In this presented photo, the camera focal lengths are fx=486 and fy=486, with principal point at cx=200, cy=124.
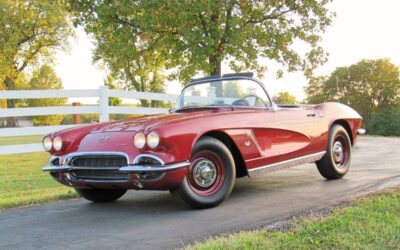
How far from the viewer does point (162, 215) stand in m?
4.92

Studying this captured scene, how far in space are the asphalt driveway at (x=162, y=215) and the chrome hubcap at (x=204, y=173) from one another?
295mm

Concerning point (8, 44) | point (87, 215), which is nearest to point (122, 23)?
point (87, 215)

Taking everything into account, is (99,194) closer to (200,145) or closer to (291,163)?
(200,145)

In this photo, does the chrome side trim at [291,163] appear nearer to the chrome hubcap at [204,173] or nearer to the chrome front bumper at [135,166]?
the chrome hubcap at [204,173]

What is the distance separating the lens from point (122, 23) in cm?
1488

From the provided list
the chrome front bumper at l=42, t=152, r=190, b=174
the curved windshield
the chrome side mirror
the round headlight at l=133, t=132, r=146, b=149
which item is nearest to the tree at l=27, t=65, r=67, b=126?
the curved windshield

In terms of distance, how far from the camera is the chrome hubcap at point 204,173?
5008mm

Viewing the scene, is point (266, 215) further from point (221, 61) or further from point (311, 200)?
point (221, 61)

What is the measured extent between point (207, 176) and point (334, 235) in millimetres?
1752

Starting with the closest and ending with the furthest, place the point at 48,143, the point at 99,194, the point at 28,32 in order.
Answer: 1. the point at 48,143
2. the point at 99,194
3. the point at 28,32

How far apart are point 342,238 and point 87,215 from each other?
2739mm

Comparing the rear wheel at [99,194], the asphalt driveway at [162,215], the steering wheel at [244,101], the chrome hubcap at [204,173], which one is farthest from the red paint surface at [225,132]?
the rear wheel at [99,194]

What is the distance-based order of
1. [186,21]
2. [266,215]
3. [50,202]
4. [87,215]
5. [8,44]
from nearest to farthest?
[266,215] < [87,215] < [50,202] < [186,21] < [8,44]

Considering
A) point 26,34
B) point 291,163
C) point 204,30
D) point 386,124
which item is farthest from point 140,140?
point 26,34
